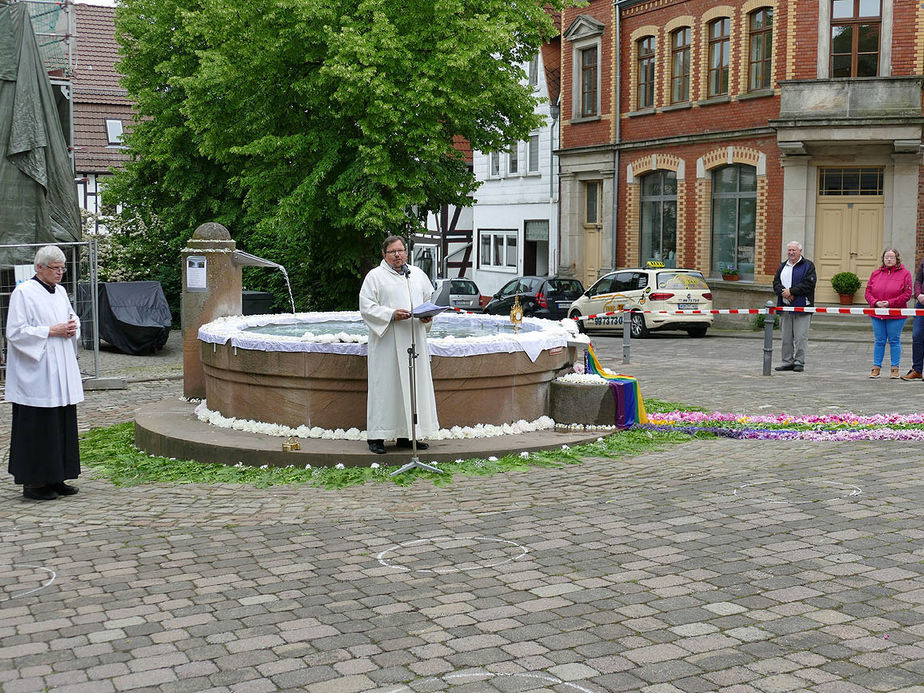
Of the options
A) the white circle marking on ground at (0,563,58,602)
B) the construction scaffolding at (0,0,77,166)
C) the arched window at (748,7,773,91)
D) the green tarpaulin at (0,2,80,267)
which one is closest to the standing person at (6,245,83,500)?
the white circle marking on ground at (0,563,58,602)

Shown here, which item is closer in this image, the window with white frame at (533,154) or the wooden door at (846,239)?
the wooden door at (846,239)

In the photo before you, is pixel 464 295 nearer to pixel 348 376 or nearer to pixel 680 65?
pixel 680 65

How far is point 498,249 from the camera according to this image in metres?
45.4

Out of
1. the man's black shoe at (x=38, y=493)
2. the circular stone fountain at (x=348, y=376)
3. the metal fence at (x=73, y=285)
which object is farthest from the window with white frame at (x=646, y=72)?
the man's black shoe at (x=38, y=493)

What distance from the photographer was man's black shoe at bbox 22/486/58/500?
28.3 ft

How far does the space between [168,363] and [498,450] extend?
476 inches

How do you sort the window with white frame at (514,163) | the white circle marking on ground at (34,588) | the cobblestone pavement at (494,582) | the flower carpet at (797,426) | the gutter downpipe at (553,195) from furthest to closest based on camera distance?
the window with white frame at (514,163), the gutter downpipe at (553,195), the flower carpet at (797,426), the white circle marking on ground at (34,588), the cobblestone pavement at (494,582)

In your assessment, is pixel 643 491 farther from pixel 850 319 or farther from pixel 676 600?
pixel 850 319

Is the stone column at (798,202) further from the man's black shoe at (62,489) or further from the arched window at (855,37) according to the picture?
the man's black shoe at (62,489)

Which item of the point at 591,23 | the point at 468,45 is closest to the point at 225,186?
the point at 468,45

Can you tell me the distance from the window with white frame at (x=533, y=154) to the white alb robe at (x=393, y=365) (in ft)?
109

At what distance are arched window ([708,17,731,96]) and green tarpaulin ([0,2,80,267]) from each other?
18886 mm

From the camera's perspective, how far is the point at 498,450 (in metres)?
9.59

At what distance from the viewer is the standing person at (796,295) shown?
1633 cm
